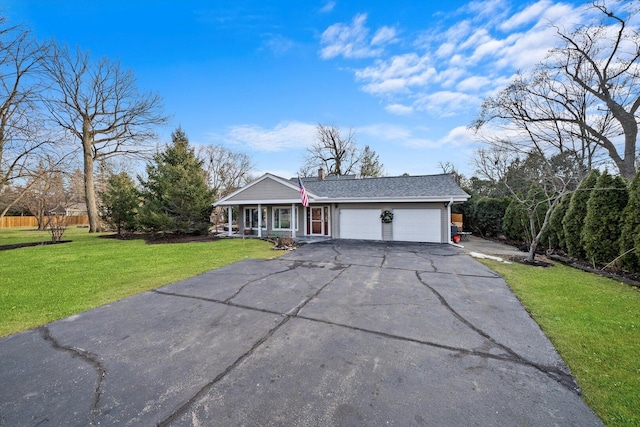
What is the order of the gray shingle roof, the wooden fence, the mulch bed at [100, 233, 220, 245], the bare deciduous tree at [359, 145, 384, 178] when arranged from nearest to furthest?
the gray shingle roof < the mulch bed at [100, 233, 220, 245] < the wooden fence < the bare deciduous tree at [359, 145, 384, 178]

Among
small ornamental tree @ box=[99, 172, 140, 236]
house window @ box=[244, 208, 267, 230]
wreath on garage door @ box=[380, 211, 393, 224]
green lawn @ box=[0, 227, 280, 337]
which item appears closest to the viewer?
green lawn @ box=[0, 227, 280, 337]

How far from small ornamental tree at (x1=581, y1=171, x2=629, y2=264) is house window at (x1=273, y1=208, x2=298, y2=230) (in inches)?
514

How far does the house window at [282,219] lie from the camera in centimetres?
1584

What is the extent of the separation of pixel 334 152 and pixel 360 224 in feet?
68.0

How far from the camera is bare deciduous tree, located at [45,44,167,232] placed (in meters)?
19.3

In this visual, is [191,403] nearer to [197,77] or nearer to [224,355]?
[224,355]

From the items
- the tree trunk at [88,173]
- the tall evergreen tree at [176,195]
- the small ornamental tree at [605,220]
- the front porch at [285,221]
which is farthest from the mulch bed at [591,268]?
the tree trunk at [88,173]

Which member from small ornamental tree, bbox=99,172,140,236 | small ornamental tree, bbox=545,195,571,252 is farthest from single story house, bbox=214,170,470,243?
small ornamental tree, bbox=99,172,140,236

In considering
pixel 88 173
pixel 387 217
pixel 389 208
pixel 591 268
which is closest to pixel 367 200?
pixel 389 208

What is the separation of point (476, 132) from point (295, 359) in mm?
18588

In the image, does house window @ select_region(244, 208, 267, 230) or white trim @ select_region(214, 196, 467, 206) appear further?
house window @ select_region(244, 208, 267, 230)

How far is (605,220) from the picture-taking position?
7480 mm

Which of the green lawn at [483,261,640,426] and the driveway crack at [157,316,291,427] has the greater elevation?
the driveway crack at [157,316,291,427]

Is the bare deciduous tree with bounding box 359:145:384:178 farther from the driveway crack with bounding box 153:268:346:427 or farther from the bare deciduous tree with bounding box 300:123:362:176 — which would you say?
the driveway crack with bounding box 153:268:346:427
